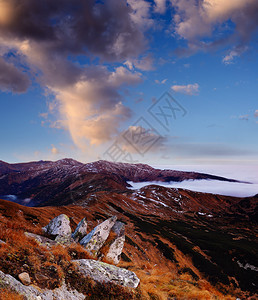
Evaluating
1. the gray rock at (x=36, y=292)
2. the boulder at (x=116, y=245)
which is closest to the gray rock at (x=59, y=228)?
the boulder at (x=116, y=245)

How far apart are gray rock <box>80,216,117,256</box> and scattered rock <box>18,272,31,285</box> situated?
27.5 feet

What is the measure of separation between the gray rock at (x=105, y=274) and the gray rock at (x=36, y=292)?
1.37m

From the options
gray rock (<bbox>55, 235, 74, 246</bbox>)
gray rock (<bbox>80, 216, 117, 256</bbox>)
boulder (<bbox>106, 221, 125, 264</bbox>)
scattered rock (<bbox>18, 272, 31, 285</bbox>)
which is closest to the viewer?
scattered rock (<bbox>18, 272, 31, 285</bbox>)

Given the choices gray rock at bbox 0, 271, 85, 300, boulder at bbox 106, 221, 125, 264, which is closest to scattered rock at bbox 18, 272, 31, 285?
gray rock at bbox 0, 271, 85, 300

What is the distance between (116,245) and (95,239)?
3265 millimetres

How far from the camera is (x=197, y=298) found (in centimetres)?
1045

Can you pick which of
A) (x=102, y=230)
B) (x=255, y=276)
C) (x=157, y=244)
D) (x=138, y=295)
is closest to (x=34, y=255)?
(x=138, y=295)

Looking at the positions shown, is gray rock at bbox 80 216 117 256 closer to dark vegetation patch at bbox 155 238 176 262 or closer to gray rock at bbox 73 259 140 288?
gray rock at bbox 73 259 140 288

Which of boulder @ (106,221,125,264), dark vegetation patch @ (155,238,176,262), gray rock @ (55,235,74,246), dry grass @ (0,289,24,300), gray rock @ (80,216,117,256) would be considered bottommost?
dark vegetation patch @ (155,238,176,262)

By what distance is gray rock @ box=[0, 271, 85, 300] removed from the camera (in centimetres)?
642

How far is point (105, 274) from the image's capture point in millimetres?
10141

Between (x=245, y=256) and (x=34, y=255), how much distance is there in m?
103

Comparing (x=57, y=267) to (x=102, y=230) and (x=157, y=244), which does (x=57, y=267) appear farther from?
(x=157, y=244)

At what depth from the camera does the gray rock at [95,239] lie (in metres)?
15.6
